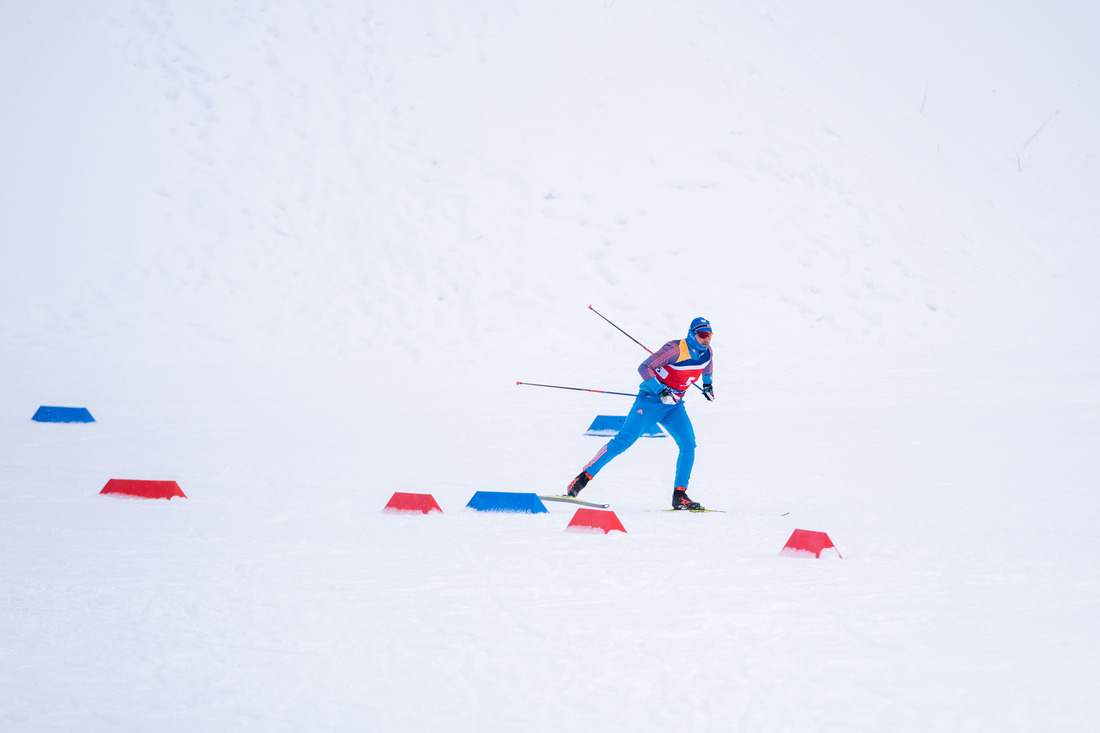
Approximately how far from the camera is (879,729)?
3.40 meters

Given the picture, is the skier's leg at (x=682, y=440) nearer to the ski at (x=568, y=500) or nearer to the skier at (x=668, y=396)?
the skier at (x=668, y=396)

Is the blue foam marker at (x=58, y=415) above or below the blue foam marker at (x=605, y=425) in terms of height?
below

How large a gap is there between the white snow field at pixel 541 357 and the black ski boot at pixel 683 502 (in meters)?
0.33

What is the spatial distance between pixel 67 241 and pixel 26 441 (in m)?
10.8

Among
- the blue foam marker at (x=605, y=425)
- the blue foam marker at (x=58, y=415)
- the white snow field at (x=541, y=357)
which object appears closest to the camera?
the white snow field at (x=541, y=357)

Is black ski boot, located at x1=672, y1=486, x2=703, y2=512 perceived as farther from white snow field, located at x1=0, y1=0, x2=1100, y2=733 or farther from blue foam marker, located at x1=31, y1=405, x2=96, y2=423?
blue foam marker, located at x1=31, y1=405, x2=96, y2=423

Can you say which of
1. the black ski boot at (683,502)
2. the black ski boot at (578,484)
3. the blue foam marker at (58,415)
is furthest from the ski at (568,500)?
the blue foam marker at (58,415)

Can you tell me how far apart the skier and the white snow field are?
19.6 inches

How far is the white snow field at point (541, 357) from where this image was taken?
4.07 meters

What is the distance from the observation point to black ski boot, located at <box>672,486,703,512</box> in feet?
24.9

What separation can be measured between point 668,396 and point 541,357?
9866 millimetres

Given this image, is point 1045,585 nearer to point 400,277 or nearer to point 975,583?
point 975,583

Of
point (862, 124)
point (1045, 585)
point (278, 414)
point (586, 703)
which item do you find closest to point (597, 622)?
point (586, 703)

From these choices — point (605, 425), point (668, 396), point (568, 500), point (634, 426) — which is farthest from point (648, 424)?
point (605, 425)
